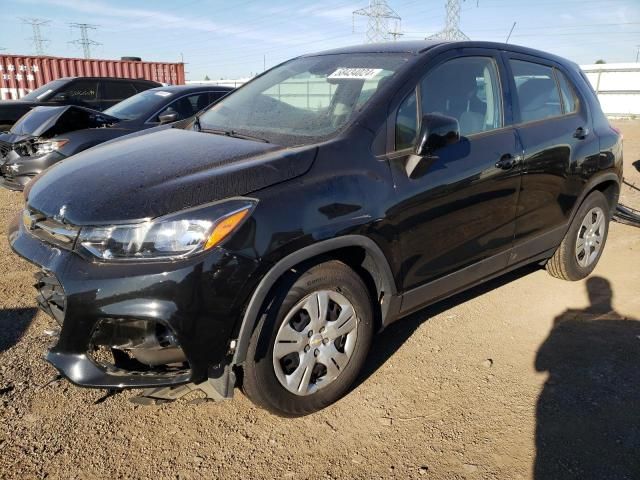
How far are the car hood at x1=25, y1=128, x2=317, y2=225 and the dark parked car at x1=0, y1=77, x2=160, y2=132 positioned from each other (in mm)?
7175

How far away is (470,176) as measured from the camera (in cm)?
304

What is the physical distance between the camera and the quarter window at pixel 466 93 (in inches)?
120

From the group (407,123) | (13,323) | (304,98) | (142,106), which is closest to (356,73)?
(304,98)

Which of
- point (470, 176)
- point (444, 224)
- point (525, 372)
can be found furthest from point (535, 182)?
point (525, 372)

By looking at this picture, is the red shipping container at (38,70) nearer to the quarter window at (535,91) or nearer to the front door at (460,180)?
the quarter window at (535,91)

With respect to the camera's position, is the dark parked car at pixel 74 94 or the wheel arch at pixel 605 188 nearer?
the wheel arch at pixel 605 188

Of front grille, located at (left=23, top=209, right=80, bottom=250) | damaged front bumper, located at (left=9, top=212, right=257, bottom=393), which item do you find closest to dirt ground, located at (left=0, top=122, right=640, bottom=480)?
damaged front bumper, located at (left=9, top=212, right=257, bottom=393)

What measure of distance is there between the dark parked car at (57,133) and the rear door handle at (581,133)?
3.82 m

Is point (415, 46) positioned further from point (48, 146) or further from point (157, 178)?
point (48, 146)

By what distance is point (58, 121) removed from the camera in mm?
6035

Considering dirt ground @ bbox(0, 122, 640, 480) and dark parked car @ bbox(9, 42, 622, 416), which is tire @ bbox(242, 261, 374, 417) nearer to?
dark parked car @ bbox(9, 42, 622, 416)

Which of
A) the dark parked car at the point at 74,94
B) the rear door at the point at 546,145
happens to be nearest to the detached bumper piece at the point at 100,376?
the rear door at the point at 546,145

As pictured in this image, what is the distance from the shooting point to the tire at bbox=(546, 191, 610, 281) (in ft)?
13.6

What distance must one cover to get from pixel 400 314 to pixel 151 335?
1397 millimetres
